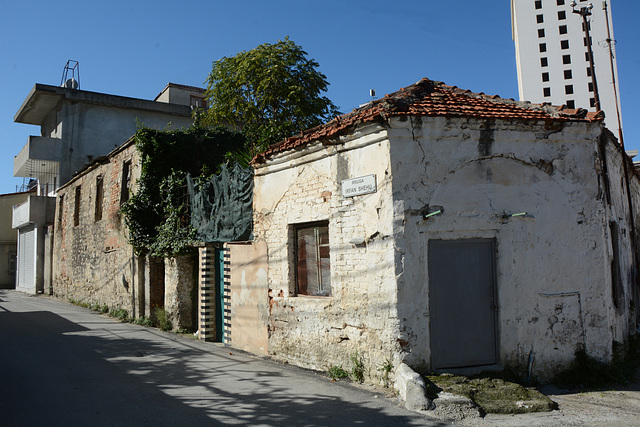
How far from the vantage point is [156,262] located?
534 inches

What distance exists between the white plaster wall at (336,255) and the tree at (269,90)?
325 inches

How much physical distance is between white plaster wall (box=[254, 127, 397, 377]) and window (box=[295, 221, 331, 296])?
0.17 metres

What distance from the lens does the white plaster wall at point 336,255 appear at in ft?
22.9

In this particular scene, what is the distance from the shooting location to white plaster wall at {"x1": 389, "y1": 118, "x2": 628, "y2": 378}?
22.7ft

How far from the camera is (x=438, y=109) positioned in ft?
A: 23.4

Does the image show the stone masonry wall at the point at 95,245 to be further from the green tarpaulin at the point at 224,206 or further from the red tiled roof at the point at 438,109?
the red tiled roof at the point at 438,109

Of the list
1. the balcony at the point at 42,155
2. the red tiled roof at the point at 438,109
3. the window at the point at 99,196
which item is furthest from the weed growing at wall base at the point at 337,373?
the balcony at the point at 42,155

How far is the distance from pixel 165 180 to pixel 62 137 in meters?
12.4

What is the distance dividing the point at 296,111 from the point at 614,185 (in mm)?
10860

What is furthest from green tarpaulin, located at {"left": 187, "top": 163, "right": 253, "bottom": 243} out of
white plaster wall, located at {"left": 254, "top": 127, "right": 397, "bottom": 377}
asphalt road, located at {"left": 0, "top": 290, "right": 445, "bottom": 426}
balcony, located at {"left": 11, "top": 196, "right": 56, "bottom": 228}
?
balcony, located at {"left": 11, "top": 196, "right": 56, "bottom": 228}

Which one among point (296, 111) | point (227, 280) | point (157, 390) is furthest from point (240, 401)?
point (296, 111)

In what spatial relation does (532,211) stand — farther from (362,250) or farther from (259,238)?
(259,238)

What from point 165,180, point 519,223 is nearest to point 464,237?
point 519,223

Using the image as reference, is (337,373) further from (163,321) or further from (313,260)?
(163,321)
